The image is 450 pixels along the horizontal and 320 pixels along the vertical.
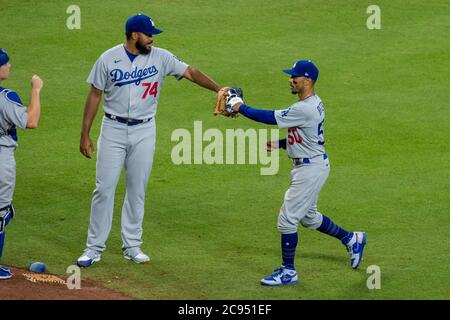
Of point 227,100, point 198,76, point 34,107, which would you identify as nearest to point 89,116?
point 34,107

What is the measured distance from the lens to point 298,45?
15.6 m

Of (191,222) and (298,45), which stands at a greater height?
(298,45)

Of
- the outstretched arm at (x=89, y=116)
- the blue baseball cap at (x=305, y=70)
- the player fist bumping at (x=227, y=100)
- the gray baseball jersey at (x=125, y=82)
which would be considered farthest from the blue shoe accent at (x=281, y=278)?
the outstretched arm at (x=89, y=116)

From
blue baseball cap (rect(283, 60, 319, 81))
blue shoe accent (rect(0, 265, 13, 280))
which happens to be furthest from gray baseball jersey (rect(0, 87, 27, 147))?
blue baseball cap (rect(283, 60, 319, 81))

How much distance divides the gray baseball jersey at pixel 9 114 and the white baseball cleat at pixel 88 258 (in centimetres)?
126

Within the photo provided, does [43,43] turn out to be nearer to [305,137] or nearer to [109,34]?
[109,34]

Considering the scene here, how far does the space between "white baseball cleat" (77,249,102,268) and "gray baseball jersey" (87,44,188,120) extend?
1.24 metres

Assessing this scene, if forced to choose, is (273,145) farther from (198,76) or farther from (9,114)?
(9,114)

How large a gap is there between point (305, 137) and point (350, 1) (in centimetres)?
867

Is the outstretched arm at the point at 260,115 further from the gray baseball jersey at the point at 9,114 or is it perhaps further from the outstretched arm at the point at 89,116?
the gray baseball jersey at the point at 9,114

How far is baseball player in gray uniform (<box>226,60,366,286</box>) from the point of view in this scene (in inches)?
351

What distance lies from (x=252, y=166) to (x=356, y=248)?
3.11 meters

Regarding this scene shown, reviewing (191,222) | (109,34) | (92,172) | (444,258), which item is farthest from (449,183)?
(109,34)

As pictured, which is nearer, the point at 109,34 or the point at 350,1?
the point at 109,34
